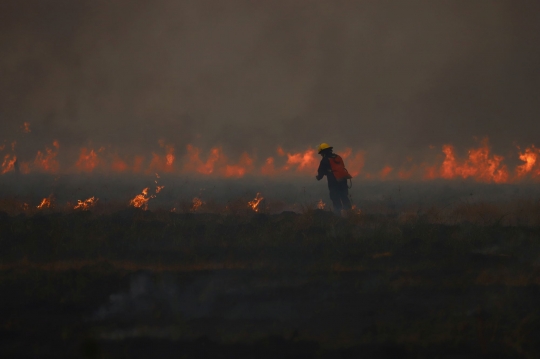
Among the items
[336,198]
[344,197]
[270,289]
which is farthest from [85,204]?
[270,289]

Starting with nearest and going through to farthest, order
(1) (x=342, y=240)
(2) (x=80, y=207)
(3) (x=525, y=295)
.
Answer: (3) (x=525, y=295), (1) (x=342, y=240), (2) (x=80, y=207)

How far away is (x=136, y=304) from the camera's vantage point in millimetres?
8695

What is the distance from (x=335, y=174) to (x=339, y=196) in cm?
71

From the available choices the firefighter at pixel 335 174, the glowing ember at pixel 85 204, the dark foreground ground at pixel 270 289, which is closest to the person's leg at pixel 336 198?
the firefighter at pixel 335 174

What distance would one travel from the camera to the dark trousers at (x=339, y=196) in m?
15.8

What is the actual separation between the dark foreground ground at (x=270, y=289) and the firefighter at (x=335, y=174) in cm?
92

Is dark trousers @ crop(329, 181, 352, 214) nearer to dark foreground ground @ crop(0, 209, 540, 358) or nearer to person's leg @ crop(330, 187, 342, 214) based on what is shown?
person's leg @ crop(330, 187, 342, 214)

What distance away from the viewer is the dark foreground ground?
22.8 ft

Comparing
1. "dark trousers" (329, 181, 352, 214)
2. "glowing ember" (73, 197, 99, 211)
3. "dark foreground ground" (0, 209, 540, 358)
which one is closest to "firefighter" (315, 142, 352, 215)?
"dark trousers" (329, 181, 352, 214)

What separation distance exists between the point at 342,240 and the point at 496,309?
4.87 m

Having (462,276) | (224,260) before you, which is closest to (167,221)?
(224,260)

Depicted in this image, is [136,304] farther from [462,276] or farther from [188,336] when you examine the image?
[462,276]

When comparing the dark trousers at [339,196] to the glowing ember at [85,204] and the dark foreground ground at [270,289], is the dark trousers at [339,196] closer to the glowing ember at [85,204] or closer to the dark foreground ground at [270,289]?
the dark foreground ground at [270,289]

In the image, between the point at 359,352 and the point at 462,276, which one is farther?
the point at 462,276
